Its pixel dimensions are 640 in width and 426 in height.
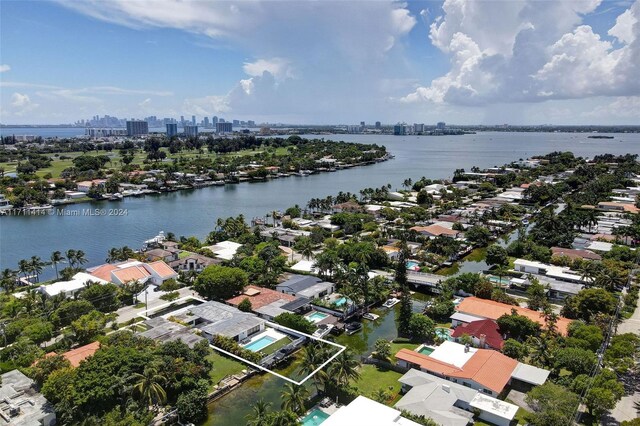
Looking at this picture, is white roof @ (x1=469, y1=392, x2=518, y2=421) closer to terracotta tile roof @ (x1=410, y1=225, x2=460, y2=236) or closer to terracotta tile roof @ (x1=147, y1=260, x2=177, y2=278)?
terracotta tile roof @ (x1=147, y1=260, x2=177, y2=278)

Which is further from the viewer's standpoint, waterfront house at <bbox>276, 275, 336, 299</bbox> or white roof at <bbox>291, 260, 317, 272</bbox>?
white roof at <bbox>291, 260, 317, 272</bbox>

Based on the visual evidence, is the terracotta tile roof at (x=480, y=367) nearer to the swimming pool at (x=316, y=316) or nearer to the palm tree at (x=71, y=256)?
the swimming pool at (x=316, y=316)

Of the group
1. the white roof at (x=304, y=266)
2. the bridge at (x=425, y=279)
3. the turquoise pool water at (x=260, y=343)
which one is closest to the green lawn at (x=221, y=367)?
the turquoise pool water at (x=260, y=343)

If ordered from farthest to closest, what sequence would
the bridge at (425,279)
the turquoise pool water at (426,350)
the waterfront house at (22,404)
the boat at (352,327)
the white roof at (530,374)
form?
1. the bridge at (425,279)
2. the boat at (352,327)
3. the turquoise pool water at (426,350)
4. the white roof at (530,374)
5. the waterfront house at (22,404)

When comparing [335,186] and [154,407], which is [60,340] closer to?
[154,407]

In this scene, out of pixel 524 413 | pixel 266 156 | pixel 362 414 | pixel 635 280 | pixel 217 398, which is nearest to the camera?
pixel 362 414

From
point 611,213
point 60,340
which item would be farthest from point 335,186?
point 60,340

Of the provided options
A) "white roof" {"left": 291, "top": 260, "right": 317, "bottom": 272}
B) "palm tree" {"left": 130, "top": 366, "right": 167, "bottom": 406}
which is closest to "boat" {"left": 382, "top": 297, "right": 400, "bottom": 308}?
"white roof" {"left": 291, "top": 260, "right": 317, "bottom": 272}
